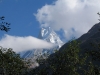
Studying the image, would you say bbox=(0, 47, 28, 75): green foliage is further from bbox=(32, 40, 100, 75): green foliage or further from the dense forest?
bbox=(32, 40, 100, 75): green foliage

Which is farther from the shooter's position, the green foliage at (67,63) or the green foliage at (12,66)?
the green foliage at (12,66)

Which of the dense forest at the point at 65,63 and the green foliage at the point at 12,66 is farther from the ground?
the green foliage at the point at 12,66

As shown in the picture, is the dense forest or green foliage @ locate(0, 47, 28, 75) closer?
the dense forest

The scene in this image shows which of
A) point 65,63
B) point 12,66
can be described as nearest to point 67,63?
point 65,63

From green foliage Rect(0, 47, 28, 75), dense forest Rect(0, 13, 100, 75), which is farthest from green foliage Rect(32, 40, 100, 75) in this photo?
green foliage Rect(0, 47, 28, 75)

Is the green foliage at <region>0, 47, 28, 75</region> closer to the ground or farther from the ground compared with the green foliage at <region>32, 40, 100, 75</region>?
farther from the ground

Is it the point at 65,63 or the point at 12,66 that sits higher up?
the point at 12,66

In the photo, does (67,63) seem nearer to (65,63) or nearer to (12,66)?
(65,63)

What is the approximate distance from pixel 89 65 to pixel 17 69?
13.9 m

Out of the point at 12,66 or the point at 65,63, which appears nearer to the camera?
the point at 65,63

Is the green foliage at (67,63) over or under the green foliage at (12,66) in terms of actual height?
under

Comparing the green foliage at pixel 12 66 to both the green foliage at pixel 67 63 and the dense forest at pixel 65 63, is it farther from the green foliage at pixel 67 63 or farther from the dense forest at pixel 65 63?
the green foliage at pixel 67 63

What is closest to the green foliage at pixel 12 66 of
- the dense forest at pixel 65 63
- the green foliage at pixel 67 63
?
the dense forest at pixel 65 63

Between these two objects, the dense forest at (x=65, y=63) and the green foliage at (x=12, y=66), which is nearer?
the dense forest at (x=65, y=63)
